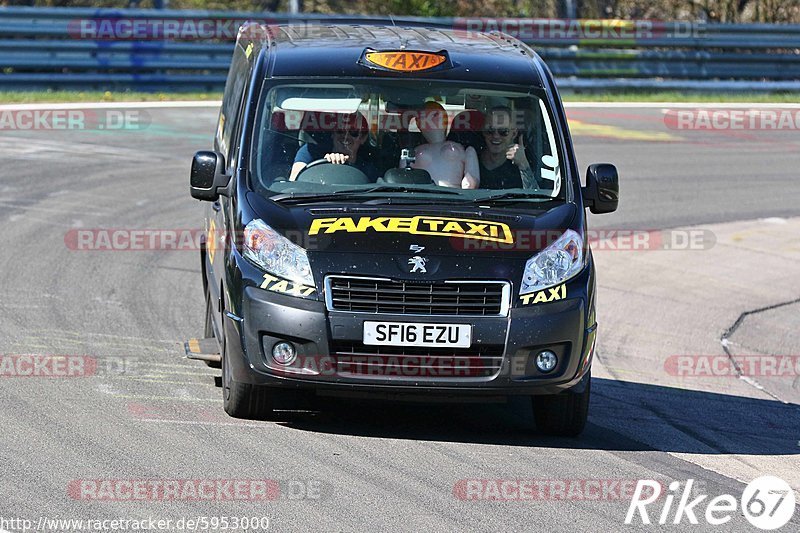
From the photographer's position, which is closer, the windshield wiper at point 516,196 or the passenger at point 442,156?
the windshield wiper at point 516,196

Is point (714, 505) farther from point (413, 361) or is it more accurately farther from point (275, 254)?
point (275, 254)

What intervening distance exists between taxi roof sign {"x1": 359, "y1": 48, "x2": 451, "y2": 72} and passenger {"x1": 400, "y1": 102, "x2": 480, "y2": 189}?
24 centimetres

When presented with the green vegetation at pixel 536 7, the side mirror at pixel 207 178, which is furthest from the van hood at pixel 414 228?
the green vegetation at pixel 536 7

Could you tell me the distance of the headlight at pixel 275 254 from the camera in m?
6.57

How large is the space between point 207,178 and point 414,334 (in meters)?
1.64

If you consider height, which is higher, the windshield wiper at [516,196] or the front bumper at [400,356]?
the windshield wiper at [516,196]

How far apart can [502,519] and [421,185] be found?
226 centimetres

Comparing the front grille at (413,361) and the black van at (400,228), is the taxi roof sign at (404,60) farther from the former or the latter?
the front grille at (413,361)

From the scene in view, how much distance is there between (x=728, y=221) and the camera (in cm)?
1470

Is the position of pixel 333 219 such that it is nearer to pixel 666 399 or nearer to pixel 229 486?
pixel 229 486

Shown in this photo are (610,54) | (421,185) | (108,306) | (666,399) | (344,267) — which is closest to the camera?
(344,267)

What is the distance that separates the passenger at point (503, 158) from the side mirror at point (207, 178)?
56.6 inches

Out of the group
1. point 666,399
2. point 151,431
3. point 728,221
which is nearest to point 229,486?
point 151,431

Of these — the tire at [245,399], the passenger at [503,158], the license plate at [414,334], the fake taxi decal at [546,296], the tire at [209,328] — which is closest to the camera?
the license plate at [414,334]
